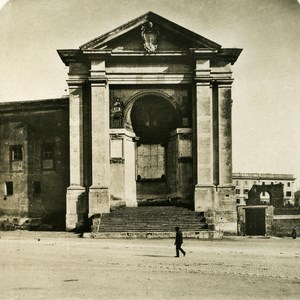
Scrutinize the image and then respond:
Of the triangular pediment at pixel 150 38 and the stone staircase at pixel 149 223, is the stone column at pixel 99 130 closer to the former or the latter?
the triangular pediment at pixel 150 38

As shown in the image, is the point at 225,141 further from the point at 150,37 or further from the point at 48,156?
the point at 48,156

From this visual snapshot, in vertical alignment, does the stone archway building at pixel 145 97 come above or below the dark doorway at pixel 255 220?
above

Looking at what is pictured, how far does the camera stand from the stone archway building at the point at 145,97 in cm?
2881

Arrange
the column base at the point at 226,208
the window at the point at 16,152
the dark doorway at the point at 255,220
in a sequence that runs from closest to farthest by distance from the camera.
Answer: the column base at the point at 226,208
the window at the point at 16,152
the dark doorway at the point at 255,220

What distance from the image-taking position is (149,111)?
3148cm

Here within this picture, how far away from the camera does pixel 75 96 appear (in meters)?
29.6

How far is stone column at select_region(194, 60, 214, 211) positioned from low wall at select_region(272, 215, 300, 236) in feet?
61.9

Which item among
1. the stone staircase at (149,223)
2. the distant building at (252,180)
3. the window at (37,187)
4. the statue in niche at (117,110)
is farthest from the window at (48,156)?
the distant building at (252,180)

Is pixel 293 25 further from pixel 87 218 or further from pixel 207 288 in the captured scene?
pixel 87 218

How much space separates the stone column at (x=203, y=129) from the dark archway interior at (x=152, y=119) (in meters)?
2.20

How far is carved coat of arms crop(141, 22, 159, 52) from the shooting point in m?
29.0

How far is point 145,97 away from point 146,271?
17019 millimetres

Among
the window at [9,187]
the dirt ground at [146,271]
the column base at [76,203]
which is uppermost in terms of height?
the window at [9,187]

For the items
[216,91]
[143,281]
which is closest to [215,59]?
[216,91]
